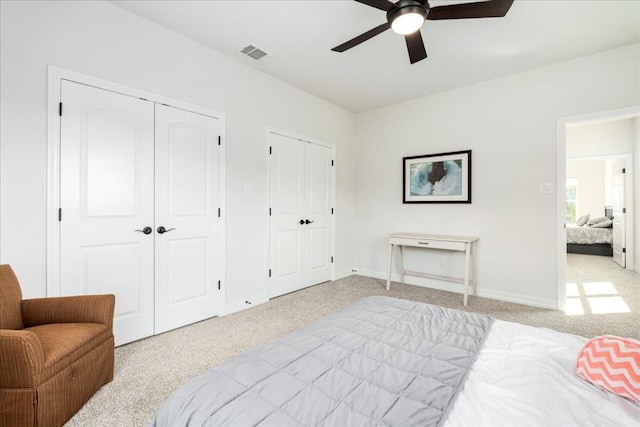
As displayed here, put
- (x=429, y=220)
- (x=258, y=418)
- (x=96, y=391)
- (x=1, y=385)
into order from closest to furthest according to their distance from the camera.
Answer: (x=258, y=418)
(x=1, y=385)
(x=96, y=391)
(x=429, y=220)

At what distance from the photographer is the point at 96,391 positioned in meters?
Answer: 1.81

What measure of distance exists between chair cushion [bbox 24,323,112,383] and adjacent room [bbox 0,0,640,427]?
0.01 m

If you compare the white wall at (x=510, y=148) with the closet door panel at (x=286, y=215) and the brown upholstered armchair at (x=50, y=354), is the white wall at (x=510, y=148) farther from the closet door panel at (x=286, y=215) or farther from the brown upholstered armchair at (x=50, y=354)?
the brown upholstered armchair at (x=50, y=354)

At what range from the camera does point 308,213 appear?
14.0 feet

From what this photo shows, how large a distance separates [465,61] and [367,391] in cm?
356

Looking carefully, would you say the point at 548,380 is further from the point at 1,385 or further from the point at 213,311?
the point at 213,311

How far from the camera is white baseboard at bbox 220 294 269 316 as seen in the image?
3203 mm

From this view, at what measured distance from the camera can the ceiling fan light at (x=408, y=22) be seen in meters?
1.93

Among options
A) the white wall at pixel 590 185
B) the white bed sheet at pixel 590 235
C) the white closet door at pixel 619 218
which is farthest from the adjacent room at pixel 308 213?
the white wall at pixel 590 185

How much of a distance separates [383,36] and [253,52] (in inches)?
52.7

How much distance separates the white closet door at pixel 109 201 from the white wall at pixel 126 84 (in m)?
0.14

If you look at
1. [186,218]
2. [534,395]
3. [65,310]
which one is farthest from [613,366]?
[186,218]

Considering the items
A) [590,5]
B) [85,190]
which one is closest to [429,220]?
[590,5]

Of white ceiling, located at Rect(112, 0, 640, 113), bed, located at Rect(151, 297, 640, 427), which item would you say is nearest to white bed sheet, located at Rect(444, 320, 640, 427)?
bed, located at Rect(151, 297, 640, 427)
